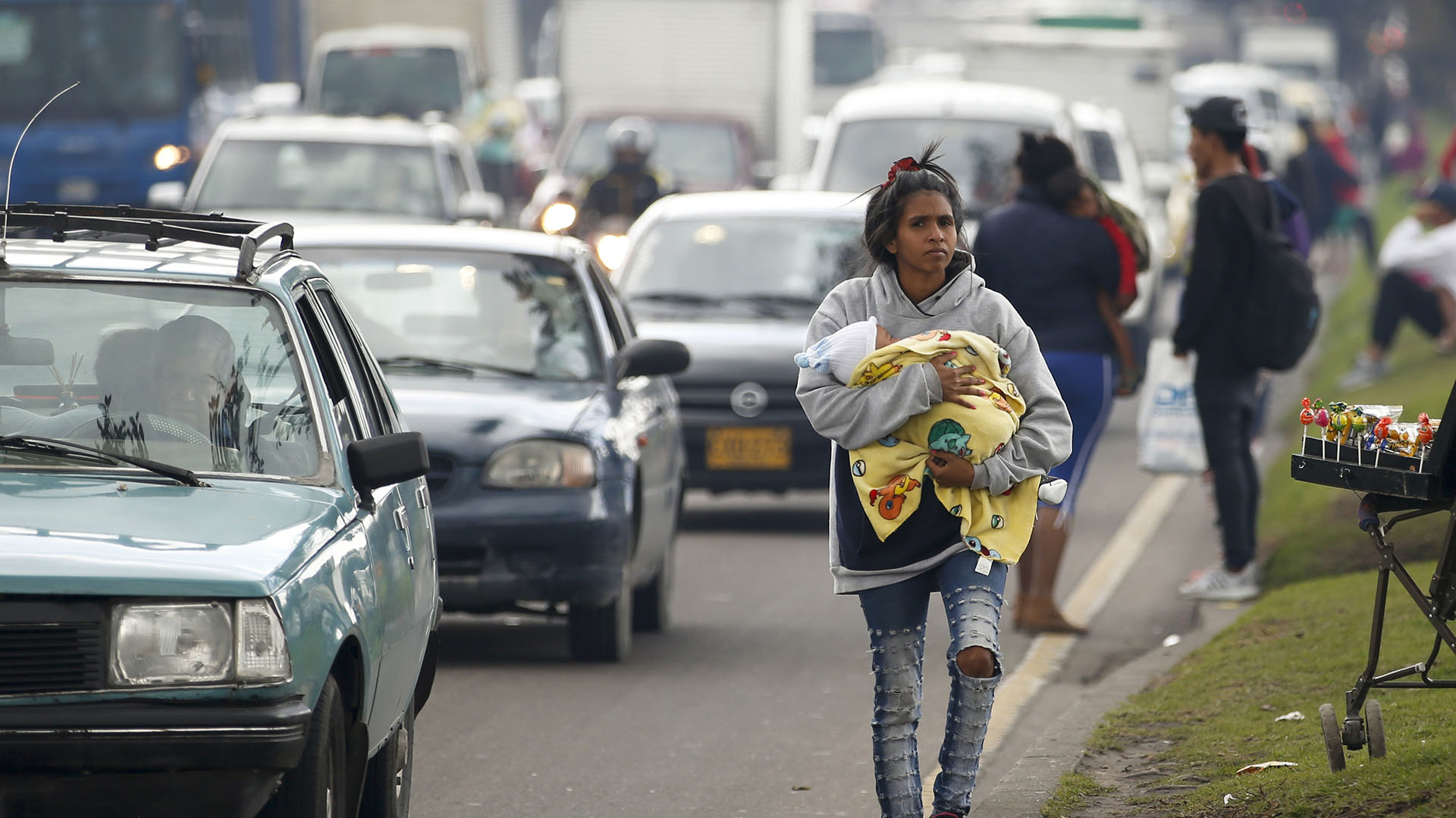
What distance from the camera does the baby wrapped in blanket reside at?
5180 millimetres

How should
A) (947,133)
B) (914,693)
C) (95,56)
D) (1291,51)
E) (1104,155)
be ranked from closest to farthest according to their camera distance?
(914,693) → (947,133) → (1104,155) → (95,56) → (1291,51)

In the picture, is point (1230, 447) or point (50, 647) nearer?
point (50, 647)

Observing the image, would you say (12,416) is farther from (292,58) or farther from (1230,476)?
(292,58)

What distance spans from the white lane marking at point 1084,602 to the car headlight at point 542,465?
1.70 meters

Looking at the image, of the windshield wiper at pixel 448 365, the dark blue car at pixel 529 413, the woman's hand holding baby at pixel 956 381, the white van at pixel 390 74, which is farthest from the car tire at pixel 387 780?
the white van at pixel 390 74

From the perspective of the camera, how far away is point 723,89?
88.9 feet

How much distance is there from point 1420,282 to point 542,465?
11.1m

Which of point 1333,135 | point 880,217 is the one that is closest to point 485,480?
point 880,217

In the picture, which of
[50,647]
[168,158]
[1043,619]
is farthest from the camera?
[168,158]

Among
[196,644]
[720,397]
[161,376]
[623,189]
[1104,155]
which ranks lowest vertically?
[1104,155]

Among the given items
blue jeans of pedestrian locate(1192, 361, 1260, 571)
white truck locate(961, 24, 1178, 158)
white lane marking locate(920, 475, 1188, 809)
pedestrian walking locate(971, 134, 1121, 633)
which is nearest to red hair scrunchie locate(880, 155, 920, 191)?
white lane marking locate(920, 475, 1188, 809)

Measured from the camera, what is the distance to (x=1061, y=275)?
30.2 feet

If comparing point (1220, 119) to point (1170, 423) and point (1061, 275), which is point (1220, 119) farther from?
point (1170, 423)

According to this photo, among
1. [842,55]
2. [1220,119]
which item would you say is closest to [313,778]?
[1220,119]
